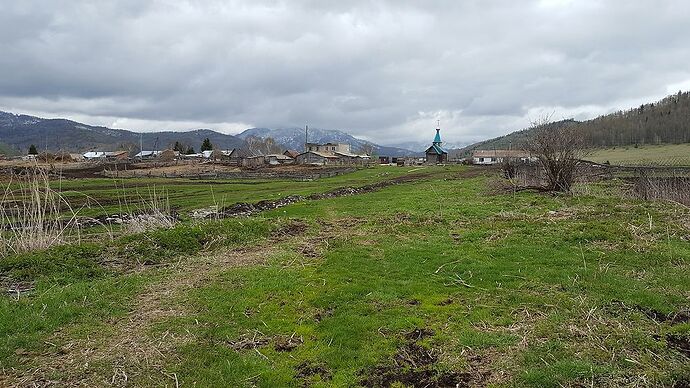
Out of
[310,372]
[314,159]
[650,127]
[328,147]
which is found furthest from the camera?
[650,127]

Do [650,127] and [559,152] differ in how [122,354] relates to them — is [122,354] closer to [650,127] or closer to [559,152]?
[559,152]

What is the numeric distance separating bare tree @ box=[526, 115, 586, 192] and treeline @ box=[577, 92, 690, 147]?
97289 millimetres

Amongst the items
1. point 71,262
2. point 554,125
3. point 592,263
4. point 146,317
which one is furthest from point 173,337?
point 554,125

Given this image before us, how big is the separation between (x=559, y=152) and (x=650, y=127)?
434 ft

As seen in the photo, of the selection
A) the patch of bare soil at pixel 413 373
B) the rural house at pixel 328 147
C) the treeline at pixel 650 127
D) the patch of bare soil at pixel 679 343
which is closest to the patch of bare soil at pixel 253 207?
the patch of bare soil at pixel 413 373

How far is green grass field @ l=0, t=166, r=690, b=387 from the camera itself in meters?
5.20

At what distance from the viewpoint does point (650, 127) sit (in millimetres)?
129125

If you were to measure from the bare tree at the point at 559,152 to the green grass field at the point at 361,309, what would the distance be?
9009 millimetres

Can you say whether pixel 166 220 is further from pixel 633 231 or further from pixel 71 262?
pixel 633 231

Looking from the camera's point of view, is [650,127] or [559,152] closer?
[559,152]

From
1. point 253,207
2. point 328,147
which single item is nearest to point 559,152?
point 253,207

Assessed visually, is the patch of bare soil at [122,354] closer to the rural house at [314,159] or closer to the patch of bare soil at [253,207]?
the patch of bare soil at [253,207]

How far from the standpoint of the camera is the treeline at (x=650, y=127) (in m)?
121

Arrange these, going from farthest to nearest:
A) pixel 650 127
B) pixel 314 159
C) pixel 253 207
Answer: pixel 650 127 < pixel 314 159 < pixel 253 207
